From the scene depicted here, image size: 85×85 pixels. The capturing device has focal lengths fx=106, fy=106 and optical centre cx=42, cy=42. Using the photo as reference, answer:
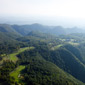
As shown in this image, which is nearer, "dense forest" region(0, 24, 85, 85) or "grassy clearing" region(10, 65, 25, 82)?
"grassy clearing" region(10, 65, 25, 82)

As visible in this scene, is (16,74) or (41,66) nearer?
(16,74)

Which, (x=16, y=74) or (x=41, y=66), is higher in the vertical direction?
(x=16, y=74)

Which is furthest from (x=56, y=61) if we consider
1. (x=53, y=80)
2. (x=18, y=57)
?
(x=53, y=80)

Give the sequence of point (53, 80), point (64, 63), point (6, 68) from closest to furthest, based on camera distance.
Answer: point (53, 80)
point (6, 68)
point (64, 63)

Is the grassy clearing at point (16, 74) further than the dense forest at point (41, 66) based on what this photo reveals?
No

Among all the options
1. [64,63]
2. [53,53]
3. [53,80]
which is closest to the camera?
[53,80]

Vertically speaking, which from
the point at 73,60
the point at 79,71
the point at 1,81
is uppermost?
the point at 1,81

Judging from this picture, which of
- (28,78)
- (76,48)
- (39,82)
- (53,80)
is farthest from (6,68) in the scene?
(76,48)

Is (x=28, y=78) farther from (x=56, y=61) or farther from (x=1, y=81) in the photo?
(x=56, y=61)

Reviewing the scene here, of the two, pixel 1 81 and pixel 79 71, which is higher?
pixel 1 81

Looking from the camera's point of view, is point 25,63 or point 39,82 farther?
point 25,63
